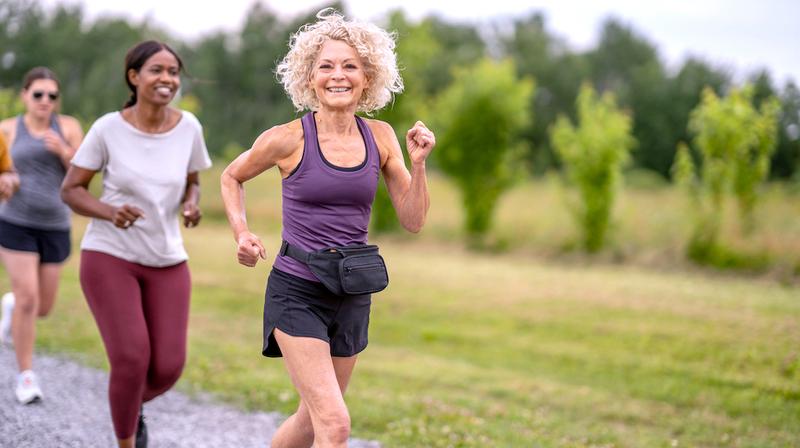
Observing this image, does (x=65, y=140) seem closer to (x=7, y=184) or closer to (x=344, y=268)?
(x=7, y=184)

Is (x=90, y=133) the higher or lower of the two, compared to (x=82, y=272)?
higher

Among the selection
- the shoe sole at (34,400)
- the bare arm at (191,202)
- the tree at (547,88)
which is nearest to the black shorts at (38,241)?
the shoe sole at (34,400)

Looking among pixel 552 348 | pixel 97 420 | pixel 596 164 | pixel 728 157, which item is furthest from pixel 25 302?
pixel 596 164

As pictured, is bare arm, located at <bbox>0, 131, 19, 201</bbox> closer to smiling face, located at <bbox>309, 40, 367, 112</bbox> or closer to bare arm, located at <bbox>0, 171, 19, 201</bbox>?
bare arm, located at <bbox>0, 171, 19, 201</bbox>

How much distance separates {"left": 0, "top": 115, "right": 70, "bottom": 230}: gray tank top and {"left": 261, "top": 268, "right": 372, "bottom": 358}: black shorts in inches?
143

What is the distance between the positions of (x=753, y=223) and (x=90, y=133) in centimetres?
1665

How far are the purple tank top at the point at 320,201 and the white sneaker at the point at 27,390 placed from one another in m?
3.56

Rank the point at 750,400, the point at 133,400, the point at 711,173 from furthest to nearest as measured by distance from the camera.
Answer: the point at 711,173
the point at 750,400
the point at 133,400

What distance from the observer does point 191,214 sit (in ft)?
16.8

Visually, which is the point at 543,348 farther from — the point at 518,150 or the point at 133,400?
the point at 518,150

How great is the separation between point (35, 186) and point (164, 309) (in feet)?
8.25

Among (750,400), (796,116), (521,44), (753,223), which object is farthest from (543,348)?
(521,44)

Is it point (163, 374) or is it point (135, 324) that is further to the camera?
point (163, 374)

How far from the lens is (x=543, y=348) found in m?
11.7
